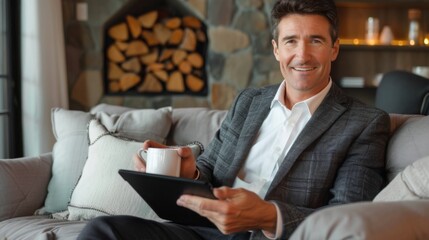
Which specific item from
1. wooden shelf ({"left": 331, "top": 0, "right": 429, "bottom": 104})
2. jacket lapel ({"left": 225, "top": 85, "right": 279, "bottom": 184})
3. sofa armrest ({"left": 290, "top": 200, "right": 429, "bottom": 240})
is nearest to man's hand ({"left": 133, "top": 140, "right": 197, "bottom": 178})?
jacket lapel ({"left": 225, "top": 85, "right": 279, "bottom": 184})

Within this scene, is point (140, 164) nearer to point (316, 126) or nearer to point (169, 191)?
point (169, 191)

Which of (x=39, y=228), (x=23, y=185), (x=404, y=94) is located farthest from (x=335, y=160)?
(x=404, y=94)

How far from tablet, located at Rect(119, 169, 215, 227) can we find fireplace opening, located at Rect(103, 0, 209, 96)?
7.93 ft

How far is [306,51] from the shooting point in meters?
1.70

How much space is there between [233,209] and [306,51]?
1.85 ft

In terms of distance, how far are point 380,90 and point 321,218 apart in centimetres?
219

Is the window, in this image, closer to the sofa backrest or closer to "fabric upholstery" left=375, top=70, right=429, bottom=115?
the sofa backrest

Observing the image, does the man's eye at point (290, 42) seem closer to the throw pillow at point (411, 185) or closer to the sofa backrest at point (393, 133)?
the sofa backrest at point (393, 133)

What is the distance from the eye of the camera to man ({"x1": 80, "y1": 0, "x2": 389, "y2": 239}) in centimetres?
157

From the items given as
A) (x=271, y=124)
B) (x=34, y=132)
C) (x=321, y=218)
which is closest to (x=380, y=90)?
(x=271, y=124)

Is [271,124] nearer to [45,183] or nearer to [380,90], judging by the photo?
[45,183]

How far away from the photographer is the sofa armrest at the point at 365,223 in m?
1.02

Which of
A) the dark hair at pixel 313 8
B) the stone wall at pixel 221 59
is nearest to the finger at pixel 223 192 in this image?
the dark hair at pixel 313 8

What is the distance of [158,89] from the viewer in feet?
13.4
